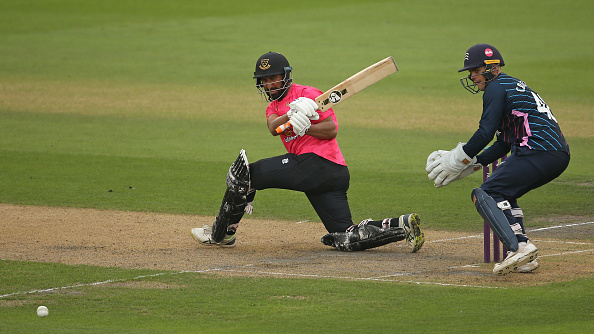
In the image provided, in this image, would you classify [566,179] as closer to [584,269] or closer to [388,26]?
[584,269]

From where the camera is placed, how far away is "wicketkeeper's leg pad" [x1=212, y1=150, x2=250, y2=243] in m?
8.48

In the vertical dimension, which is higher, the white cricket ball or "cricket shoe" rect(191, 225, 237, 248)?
"cricket shoe" rect(191, 225, 237, 248)

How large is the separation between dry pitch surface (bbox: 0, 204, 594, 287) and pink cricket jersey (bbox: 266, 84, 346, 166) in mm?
916

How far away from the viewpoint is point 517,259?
722 cm

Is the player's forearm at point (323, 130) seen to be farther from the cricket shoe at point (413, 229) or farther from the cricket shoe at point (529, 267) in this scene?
the cricket shoe at point (529, 267)

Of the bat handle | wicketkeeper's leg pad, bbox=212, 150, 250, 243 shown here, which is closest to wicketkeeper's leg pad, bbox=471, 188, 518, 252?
the bat handle

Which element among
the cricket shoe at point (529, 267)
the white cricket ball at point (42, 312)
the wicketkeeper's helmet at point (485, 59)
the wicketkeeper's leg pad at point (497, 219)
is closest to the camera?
the white cricket ball at point (42, 312)

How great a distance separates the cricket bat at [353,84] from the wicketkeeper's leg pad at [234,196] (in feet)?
1.62

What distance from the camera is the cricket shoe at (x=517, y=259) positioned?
7.23 m

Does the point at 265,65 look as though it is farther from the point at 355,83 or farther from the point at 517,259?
the point at 517,259

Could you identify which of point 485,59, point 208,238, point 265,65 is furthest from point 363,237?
point 485,59

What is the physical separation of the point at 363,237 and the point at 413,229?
1.53ft

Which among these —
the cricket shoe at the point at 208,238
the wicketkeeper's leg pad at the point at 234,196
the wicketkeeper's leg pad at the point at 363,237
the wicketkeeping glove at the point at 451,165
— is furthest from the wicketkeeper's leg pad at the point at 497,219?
the cricket shoe at the point at 208,238

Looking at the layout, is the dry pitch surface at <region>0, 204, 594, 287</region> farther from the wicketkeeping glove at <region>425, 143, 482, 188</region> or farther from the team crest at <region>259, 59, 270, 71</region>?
the team crest at <region>259, 59, 270, 71</region>
